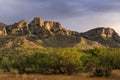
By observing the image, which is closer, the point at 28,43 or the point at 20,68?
the point at 20,68

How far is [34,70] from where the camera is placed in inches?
2073

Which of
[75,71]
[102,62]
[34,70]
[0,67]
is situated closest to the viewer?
[102,62]

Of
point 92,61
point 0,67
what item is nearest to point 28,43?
point 0,67

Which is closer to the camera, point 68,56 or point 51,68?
point 68,56

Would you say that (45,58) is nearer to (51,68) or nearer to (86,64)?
(51,68)

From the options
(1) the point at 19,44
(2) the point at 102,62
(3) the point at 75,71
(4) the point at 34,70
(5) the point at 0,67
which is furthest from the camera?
(1) the point at 19,44

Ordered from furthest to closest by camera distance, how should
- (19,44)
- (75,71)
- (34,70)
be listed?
(19,44) → (34,70) → (75,71)

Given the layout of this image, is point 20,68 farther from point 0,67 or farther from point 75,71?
point 75,71

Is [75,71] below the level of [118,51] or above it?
below

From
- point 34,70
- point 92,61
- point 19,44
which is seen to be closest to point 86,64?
point 92,61

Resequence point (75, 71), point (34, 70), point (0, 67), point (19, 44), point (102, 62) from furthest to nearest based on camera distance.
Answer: point (19, 44) → point (0, 67) → point (34, 70) → point (75, 71) → point (102, 62)

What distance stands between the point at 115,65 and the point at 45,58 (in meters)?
11.2

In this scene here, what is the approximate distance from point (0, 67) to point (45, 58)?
35.5 ft

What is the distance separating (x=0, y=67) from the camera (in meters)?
58.5
